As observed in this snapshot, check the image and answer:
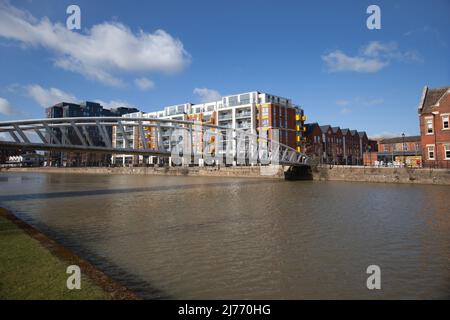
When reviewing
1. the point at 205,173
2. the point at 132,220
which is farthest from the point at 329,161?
the point at 132,220

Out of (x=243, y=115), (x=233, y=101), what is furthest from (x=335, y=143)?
(x=233, y=101)

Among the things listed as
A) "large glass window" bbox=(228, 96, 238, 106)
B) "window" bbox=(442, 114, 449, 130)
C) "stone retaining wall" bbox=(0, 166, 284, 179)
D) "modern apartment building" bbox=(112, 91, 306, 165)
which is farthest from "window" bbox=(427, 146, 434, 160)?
"large glass window" bbox=(228, 96, 238, 106)

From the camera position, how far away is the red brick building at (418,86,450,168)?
127 ft

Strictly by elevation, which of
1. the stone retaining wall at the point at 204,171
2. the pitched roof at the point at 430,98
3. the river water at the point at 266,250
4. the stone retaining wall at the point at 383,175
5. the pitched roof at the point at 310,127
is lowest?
the river water at the point at 266,250

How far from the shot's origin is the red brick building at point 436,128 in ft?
127

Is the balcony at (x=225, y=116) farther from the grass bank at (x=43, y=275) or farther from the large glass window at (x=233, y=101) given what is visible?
the grass bank at (x=43, y=275)

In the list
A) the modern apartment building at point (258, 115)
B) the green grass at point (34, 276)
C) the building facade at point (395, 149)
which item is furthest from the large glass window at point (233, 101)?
the green grass at point (34, 276)

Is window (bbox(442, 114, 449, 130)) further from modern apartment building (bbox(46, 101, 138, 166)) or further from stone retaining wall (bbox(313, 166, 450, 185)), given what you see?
modern apartment building (bbox(46, 101, 138, 166))

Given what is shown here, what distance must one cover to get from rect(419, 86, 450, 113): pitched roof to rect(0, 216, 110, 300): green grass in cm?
4816

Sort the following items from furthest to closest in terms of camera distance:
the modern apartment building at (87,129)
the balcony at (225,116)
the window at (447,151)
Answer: the modern apartment building at (87,129)
the balcony at (225,116)
the window at (447,151)

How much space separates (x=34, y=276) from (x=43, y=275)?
0.52ft

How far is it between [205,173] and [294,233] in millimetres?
60038

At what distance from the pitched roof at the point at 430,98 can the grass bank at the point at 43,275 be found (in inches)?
1882

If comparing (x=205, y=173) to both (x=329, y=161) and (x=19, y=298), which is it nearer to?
(x=329, y=161)
